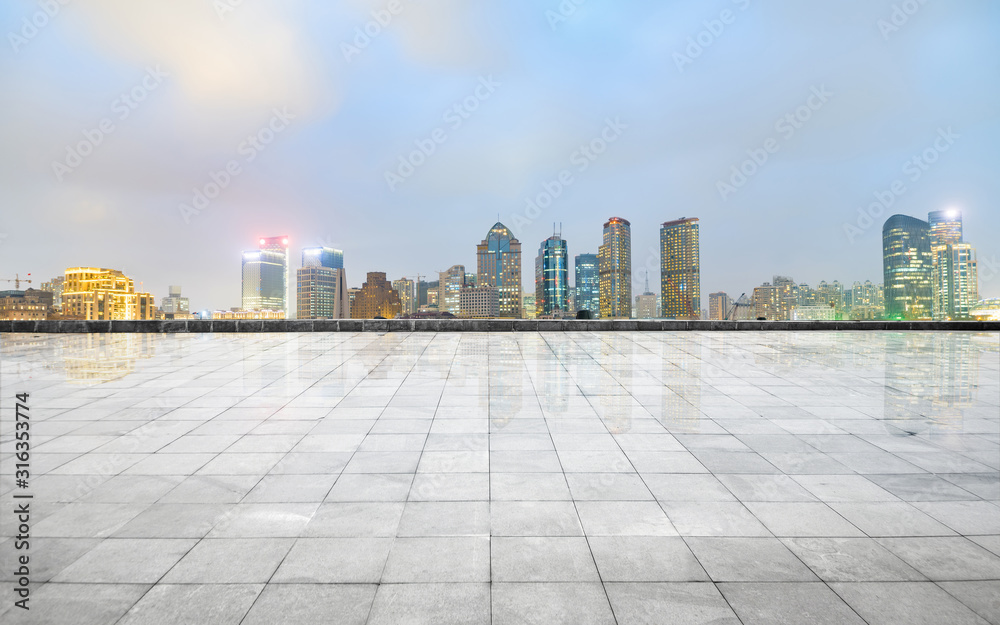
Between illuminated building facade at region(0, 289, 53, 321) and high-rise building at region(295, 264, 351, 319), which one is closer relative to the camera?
illuminated building facade at region(0, 289, 53, 321)

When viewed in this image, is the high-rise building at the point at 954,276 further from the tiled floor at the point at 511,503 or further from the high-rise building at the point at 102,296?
the high-rise building at the point at 102,296

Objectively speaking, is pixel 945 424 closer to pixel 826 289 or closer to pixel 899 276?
pixel 826 289

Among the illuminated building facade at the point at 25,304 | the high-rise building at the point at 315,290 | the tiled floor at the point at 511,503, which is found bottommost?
the tiled floor at the point at 511,503

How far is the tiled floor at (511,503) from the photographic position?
2.71 m

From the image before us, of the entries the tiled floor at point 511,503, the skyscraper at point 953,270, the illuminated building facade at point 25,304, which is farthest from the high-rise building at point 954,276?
the illuminated building facade at point 25,304

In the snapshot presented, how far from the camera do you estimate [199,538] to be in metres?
3.38

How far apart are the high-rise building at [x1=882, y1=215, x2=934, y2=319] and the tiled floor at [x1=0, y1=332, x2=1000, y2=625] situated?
337ft

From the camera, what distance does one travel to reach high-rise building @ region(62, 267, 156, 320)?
78.5m

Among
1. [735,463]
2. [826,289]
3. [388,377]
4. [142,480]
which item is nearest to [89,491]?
[142,480]

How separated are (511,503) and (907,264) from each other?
137 metres

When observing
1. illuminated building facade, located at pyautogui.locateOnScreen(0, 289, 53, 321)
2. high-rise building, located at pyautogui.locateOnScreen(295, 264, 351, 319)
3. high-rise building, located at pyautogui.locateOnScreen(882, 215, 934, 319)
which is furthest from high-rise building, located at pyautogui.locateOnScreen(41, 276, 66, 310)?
high-rise building, located at pyautogui.locateOnScreen(882, 215, 934, 319)

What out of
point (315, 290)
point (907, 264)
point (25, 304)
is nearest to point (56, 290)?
point (25, 304)

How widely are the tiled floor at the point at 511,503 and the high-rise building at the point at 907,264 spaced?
10277 centimetres

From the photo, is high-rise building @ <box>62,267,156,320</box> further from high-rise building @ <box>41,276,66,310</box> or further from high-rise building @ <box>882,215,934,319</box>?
high-rise building @ <box>882,215,934,319</box>
